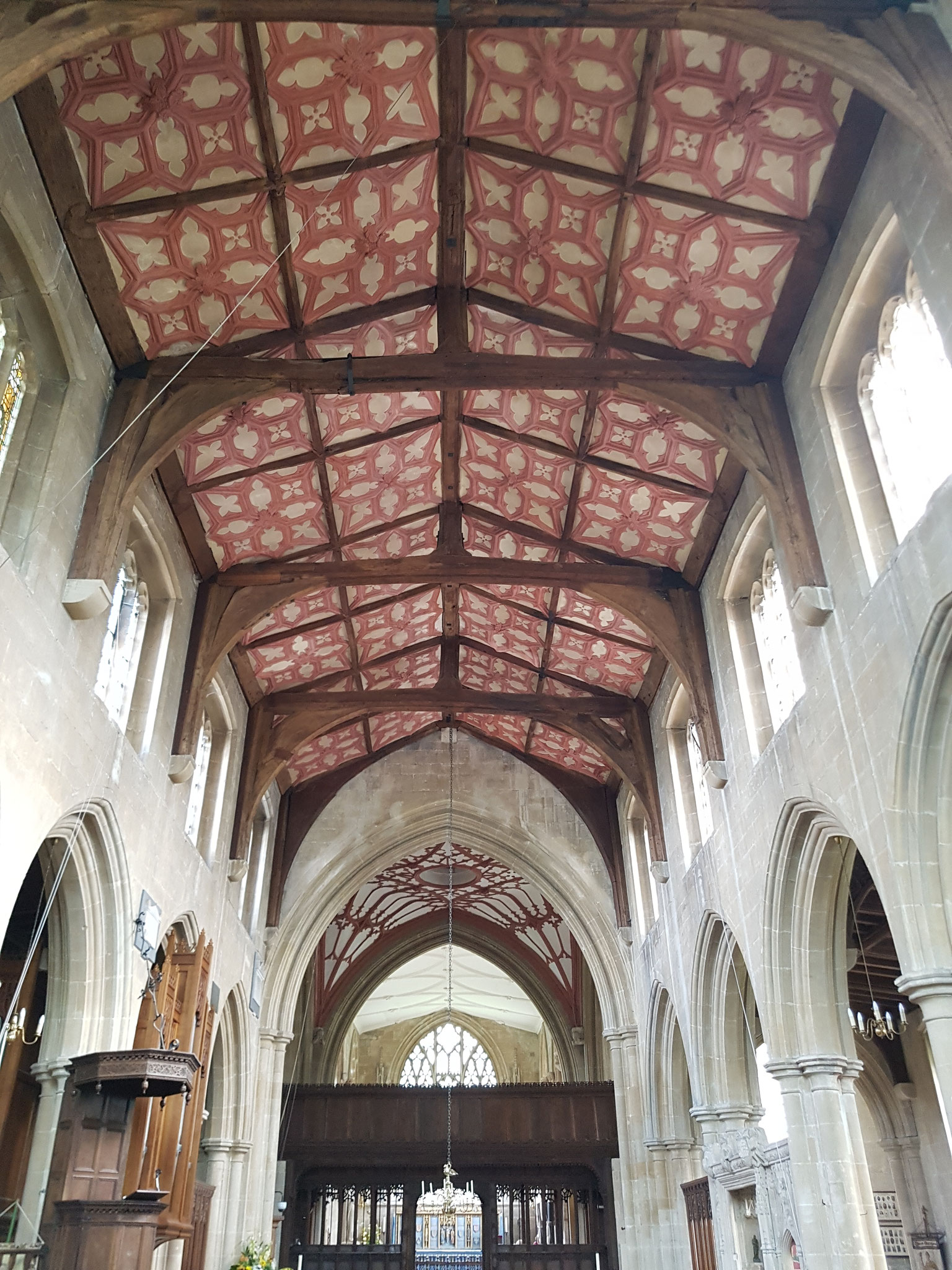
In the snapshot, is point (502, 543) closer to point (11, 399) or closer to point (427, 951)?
point (11, 399)

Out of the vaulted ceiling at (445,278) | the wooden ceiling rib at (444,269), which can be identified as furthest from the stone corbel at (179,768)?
the wooden ceiling rib at (444,269)

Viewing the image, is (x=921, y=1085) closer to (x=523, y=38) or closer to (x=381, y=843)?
(x=381, y=843)

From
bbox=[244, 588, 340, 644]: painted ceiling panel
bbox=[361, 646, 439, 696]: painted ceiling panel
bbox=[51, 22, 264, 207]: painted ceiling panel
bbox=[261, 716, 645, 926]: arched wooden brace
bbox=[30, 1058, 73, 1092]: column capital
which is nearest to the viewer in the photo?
bbox=[51, 22, 264, 207]: painted ceiling panel

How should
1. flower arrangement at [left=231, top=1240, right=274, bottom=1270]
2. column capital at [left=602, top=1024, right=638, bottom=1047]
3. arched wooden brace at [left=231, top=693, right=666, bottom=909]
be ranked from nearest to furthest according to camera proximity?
1. flower arrangement at [left=231, top=1240, right=274, bottom=1270]
2. arched wooden brace at [left=231, top=693, right=666, bottom=909]
3. column capital at [left=602, top=1024, right=638, bottom=1047]

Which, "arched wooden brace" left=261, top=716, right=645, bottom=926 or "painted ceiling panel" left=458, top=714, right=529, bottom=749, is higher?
"painted ceiling panel" left=458, top=714, right=529, bottom=749

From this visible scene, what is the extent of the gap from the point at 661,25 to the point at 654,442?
13.1 feet

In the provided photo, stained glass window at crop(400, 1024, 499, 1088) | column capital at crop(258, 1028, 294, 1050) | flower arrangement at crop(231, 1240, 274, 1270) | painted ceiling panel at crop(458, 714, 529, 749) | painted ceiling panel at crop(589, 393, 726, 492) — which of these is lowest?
flower arrangement at crop(231, 1240, 274, 1270)

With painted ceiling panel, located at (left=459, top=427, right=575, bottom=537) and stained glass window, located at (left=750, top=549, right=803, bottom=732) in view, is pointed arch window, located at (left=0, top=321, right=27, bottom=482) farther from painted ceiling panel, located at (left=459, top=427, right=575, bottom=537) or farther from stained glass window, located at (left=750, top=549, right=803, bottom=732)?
stained glass window, located at (left=750, top=549, right=803, bottom=732)

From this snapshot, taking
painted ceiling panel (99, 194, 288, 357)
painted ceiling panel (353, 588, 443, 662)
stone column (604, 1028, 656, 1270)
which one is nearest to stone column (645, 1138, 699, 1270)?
stone column (604, 1028, 656, 1270)

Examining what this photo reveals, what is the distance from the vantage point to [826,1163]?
7.94m

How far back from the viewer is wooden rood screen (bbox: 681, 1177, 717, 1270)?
12.1 m

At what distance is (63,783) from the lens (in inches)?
292

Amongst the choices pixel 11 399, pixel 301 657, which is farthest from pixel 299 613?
pixel 11 399

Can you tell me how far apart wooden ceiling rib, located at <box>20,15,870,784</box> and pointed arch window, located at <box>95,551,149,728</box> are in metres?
0.87
